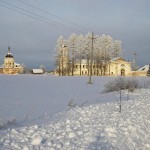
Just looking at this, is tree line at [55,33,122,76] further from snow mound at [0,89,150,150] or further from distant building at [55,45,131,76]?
snow mound at [0,89,150,150]

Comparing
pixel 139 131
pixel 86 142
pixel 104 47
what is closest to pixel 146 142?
pixel 139 131

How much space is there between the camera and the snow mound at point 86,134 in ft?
24.6

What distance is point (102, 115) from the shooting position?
1180cm

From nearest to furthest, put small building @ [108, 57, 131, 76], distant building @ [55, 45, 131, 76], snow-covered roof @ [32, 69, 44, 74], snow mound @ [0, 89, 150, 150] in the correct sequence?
snow mound @ [0, 89, 150, 150]
distant building @ [55, 45, 131, 76]
small building @ [108, 57, 131, 76]
snow-covered roof @ [32, 69, 44, 74]

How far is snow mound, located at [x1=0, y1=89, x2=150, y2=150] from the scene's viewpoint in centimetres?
751

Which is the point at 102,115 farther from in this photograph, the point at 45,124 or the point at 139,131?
the point at 45,124

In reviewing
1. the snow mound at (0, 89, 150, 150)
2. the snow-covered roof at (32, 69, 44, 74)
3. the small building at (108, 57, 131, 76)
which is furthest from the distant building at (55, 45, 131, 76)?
the snow mound at (0, 89, 150, 150)

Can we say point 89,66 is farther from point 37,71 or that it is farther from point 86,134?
point 86,134

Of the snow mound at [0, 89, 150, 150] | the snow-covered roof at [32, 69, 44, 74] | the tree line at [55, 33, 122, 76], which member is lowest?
the snow mound at [0, 89, 150, 150]

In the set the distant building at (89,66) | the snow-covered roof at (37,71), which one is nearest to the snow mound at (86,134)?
the distant building at (89,66)

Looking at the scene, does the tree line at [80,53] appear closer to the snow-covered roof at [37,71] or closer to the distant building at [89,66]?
the distant building at [89,66]

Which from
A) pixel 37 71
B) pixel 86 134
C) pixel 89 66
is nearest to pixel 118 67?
pixel 89 66

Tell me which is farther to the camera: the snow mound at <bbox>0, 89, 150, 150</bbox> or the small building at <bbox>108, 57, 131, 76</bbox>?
the small building at <bbox>108, 57, 131, 76</bbox>

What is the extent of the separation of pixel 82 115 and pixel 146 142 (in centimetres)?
318
